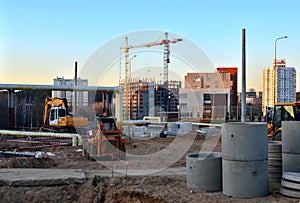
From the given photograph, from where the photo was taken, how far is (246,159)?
308 inches

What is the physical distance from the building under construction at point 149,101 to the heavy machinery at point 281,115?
30.2 meters

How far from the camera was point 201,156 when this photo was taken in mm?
9375

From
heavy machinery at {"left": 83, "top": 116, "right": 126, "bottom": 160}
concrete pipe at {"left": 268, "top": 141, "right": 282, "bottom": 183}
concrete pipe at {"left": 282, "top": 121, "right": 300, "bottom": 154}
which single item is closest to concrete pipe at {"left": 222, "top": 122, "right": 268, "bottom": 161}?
concrete pipe at {"left": 282, "top": 121, "right": 300, "bottom": 154}

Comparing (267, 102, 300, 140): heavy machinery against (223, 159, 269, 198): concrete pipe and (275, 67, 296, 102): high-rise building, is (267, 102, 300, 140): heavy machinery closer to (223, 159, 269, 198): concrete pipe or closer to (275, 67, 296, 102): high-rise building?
(223, 159, 269, 198): concrete pipe

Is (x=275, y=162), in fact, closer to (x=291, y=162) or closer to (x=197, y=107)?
(x=291, y=162)

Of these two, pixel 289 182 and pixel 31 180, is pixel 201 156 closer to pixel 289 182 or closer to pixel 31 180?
pixel 289 182

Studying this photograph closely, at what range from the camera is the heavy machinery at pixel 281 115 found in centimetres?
1961

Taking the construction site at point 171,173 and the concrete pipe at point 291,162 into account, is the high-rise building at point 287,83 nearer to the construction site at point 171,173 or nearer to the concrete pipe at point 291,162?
the construction site at point 171,173

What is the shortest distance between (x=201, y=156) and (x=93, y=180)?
9.54ft

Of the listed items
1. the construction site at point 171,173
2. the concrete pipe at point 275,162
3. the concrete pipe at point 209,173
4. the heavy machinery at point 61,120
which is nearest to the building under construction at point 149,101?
the heavy machinery at point 61,120

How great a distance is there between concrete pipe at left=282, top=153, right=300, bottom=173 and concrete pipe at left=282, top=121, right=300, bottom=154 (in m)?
0.09

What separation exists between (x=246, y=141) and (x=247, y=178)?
788 millimetres

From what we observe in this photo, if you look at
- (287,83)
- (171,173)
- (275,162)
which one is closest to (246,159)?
(275,162)

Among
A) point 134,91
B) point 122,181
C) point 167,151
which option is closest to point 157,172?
point 122,181
